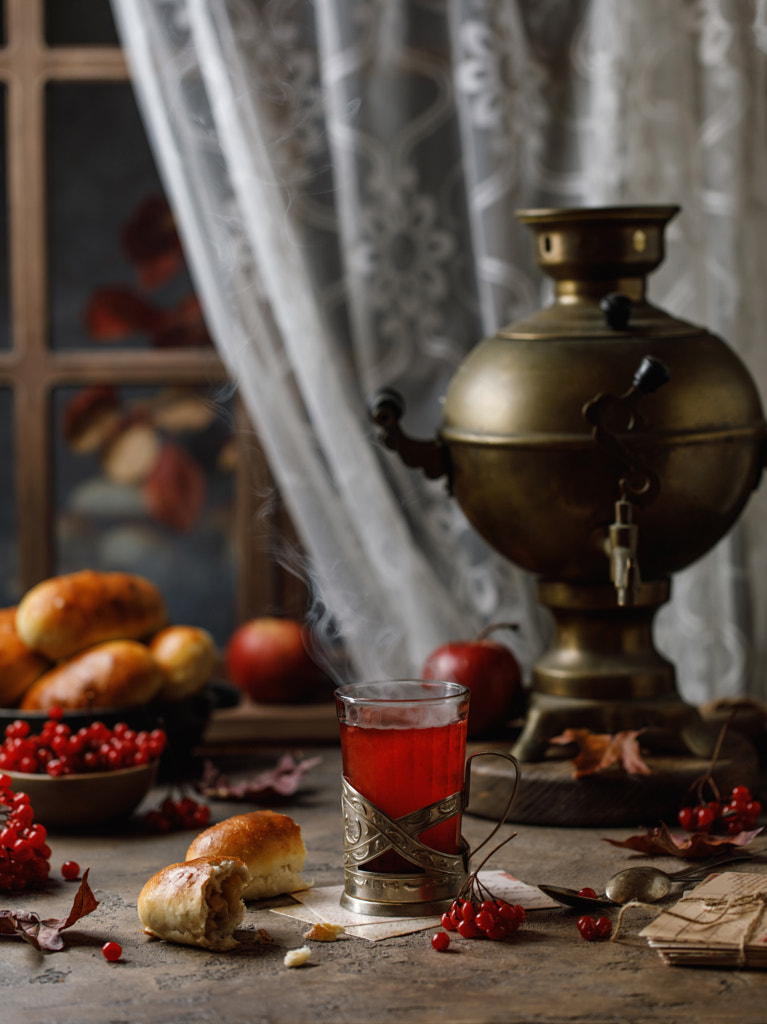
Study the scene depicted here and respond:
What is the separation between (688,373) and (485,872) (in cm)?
52

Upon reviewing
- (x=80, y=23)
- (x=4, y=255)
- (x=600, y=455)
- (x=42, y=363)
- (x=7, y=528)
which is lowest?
(x=7, y=528)

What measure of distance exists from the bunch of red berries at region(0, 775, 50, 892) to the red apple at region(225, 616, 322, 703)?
0.68 metres

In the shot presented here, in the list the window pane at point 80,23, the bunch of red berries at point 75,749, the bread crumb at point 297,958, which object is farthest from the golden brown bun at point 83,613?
the window pane at point 80,23

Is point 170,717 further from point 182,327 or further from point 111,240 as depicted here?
point 111,240

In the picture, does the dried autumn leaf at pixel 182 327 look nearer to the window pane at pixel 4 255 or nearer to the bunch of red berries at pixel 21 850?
the window pane at pixel 4 255

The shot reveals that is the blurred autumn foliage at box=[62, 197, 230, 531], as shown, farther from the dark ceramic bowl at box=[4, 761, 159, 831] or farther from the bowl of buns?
the dark ceramic bowl at box=[4, 761, 159, 831]

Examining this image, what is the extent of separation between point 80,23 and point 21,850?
1268mm

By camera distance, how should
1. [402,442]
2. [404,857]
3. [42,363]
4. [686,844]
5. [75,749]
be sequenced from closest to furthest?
[404,857] < [686,844] < [75,749] < [402,442] < [42,363]

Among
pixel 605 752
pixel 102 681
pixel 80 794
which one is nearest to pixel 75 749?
pixel 80 794

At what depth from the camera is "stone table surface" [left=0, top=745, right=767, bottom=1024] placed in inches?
35.9

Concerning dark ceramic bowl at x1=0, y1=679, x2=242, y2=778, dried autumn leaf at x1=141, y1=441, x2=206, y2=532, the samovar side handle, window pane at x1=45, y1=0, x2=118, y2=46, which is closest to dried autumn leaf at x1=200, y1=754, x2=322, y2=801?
dark ceramic bowl at x1=0, y1=679, x2=242, y2=778

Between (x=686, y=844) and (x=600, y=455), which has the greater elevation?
(x=600, y=455)

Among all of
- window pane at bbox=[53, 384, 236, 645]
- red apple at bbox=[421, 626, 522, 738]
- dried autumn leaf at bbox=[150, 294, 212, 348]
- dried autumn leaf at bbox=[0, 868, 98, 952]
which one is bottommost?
dried autumn leaf at bbox=[0, 868, 98, 952]

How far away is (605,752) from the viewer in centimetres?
135
